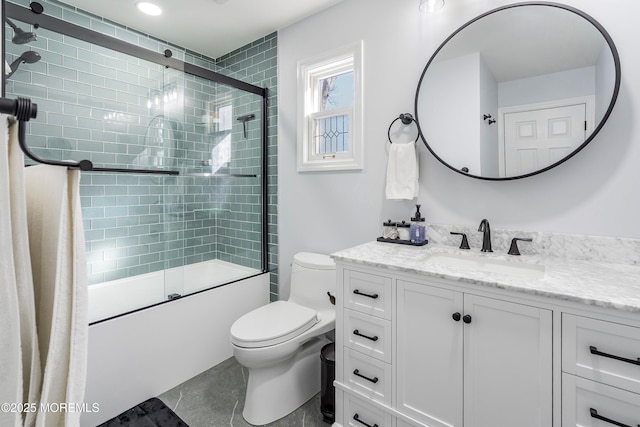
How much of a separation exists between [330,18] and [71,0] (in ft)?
6.00

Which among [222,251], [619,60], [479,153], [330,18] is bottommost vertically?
[222,251]

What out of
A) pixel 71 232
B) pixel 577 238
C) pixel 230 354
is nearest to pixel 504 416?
pixel 577 238

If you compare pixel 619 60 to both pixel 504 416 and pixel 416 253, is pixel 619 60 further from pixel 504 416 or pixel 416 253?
pixel 504 416

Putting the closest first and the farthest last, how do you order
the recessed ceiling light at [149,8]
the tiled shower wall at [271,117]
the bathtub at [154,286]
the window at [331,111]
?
1. the bathtub at [154,286]
2. the window at [331,111]
3. the recessed ceiling light at [149,8]
4. the tiled shower wall at [271,117]

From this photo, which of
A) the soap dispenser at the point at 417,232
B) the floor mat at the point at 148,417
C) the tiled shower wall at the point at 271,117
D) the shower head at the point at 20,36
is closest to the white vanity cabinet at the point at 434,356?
the soap dispenser at the point at 417,232

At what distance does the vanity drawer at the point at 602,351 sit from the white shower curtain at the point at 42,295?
131 cm

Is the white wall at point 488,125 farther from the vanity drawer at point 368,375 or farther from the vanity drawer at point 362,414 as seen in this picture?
the vanity drawer at point 362,414

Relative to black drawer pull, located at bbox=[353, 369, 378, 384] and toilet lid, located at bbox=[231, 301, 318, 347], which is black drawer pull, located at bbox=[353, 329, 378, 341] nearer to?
black drawer pull, located at bbox=[353, 369, 378, 384]

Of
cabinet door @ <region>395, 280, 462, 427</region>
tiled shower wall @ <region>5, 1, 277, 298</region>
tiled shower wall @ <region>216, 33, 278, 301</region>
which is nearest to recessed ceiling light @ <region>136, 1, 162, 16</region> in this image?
tiled shower wall @ <region>5, 1, 277, 298</region>

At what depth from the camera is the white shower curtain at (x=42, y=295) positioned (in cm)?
50

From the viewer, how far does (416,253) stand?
5.10 feet

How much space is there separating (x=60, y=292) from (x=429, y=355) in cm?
123

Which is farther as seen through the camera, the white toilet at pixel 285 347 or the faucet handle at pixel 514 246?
the white toilet at pixel 285 347

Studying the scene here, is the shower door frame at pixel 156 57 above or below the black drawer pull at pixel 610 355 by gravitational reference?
above
